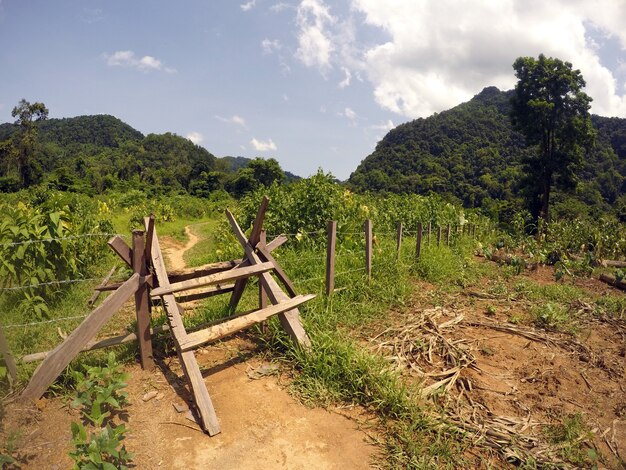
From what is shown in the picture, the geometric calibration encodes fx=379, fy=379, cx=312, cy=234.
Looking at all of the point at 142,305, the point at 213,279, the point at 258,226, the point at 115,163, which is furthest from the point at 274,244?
the point at 115,163

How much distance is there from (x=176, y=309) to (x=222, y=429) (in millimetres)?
1269

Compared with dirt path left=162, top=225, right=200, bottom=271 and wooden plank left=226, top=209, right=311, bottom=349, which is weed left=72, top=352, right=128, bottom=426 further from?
dirt path left=162, top=225, right=200, bottom=271

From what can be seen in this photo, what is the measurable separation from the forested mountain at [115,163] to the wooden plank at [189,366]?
30.7m

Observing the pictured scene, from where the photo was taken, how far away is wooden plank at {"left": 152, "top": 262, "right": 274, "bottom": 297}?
3901 mm

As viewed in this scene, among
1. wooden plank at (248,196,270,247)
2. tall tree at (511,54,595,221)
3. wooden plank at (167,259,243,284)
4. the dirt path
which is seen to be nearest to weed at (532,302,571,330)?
wooden plank at (248,196,270,247)

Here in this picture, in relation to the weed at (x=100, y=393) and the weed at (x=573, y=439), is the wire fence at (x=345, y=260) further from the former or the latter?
the weed at (x=573, y=439)

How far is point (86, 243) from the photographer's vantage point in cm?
779

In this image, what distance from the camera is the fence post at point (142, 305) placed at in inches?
155

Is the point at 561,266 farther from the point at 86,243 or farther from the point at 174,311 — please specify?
the point at 86,243

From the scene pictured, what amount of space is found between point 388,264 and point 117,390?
529 cm

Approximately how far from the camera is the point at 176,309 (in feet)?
12.9

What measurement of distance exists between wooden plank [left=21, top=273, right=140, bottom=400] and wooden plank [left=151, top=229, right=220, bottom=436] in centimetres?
40

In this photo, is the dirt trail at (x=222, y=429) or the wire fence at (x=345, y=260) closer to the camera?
the dirt trail at (x=222, y=429)

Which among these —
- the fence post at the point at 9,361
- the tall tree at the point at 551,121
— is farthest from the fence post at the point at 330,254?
the tall tree at the point at 551,121
